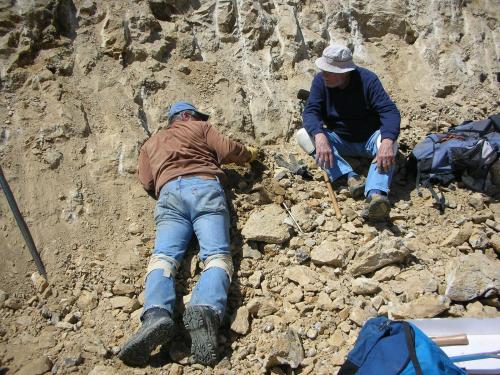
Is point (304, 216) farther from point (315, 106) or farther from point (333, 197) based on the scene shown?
point (315, 106)

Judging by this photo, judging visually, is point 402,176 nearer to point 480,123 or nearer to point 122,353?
point 480,123

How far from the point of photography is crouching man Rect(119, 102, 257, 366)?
3.07m

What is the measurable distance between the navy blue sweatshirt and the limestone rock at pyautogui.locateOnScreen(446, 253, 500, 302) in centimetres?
158

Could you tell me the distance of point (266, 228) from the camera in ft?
13.5

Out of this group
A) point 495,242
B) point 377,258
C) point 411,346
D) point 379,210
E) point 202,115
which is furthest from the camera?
point 202,115

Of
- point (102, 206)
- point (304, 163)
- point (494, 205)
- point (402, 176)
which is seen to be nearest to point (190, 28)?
point (304, 163)

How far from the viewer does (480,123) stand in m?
4.84

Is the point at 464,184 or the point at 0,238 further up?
the point at 0,238

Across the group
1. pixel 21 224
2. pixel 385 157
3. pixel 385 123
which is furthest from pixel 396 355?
pixel 21 224

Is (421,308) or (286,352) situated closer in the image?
(286,352)

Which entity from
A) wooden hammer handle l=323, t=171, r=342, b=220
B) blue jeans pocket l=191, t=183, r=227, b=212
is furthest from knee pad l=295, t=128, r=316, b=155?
blue jeans pocket l=191, t=183, r=227, b=212

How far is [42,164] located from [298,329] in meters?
3.01

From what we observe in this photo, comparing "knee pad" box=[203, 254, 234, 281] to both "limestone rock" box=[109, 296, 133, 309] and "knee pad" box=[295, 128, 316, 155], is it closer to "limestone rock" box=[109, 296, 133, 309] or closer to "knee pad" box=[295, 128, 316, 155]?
"limestone rock" box=[109, 296, 133, 309]

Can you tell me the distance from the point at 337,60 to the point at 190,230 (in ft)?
7.25
